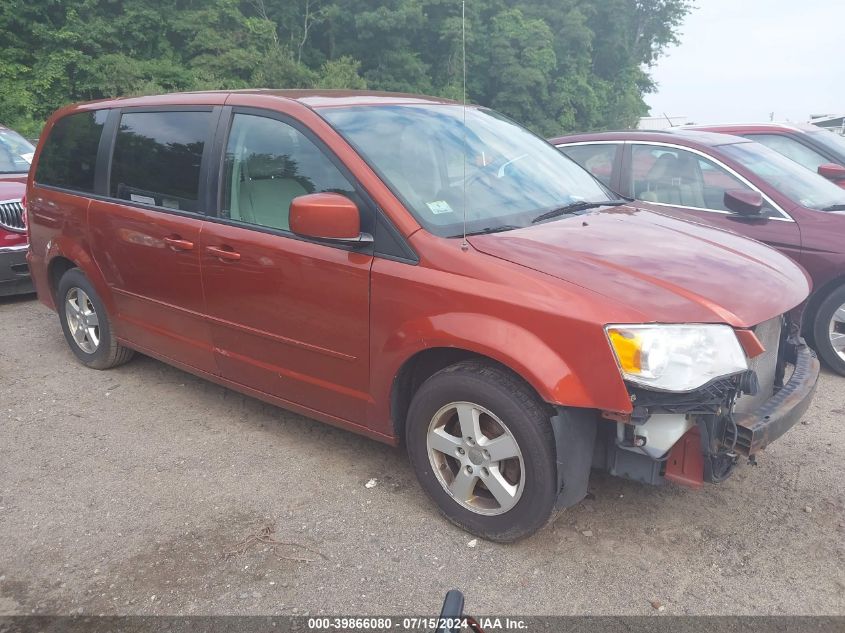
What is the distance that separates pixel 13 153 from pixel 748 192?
7.32 metres

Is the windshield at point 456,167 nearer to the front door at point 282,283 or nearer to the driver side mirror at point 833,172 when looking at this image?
the front door at point 282,283

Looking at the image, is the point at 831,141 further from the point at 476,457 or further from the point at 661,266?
the point at 476,457

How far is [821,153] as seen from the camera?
641 cm

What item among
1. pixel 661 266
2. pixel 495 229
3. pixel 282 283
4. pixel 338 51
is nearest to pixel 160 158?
pixel 282 283

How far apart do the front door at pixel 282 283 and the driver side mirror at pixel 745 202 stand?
309 cm

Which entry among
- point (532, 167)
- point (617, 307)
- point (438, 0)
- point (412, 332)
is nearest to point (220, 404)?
point (412, 332)

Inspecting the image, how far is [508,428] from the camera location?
107 inches

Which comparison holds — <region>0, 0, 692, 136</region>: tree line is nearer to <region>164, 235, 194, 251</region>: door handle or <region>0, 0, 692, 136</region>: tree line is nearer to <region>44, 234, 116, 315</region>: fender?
<region>44, 234, 116, 315</region>: fender

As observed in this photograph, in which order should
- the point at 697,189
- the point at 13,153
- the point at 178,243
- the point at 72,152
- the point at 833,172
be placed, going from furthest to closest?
the point at 13,153 < the point at 833,172 < the point at 697,189 < the point at 72,152 < the point at 178,243

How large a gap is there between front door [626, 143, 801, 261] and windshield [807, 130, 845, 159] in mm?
1919

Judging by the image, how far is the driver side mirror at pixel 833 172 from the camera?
608 cm

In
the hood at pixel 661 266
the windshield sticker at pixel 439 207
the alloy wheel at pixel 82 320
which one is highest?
the windshield sticker at pixel 439 207

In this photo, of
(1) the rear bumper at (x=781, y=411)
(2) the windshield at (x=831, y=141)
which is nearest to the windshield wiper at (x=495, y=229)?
(1) the rear bumper at (x=781, y=411)

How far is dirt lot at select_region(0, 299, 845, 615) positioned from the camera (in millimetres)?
2637
